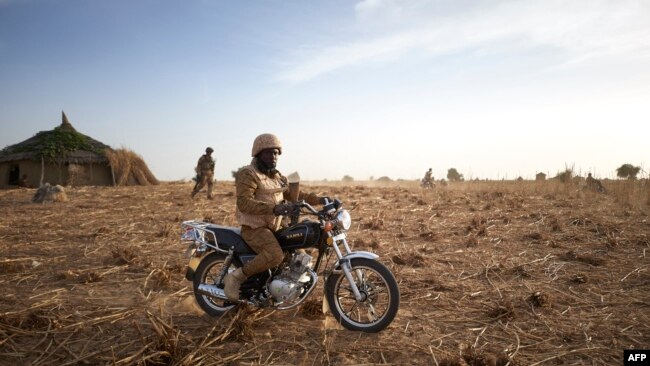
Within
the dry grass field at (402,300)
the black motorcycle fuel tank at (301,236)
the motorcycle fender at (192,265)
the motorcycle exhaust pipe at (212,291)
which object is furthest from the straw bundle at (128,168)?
the black motorcycle fuel tank at (301,236)

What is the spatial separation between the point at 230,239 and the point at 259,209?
2.63 ft

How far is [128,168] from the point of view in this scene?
26031mm

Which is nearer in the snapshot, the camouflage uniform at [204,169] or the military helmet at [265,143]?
the military helmet at [265,143]

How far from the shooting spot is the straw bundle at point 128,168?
2564 cm

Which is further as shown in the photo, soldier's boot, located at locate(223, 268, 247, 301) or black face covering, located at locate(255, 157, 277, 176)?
black face covering, located at locate(255, 157, 277, 176)

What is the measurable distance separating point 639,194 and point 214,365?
1489 centimetres

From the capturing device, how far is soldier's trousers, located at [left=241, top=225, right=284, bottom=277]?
442 centimetres

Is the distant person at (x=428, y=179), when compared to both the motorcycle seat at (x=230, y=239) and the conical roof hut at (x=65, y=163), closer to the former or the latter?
the conical roof hut at (x=65, y=163)

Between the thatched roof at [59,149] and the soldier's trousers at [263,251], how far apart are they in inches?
991

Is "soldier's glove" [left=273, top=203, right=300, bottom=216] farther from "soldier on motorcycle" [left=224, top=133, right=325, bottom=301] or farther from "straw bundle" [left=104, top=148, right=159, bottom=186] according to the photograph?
"straw bundle" [left=104, top=148, right=159, bottom=186]

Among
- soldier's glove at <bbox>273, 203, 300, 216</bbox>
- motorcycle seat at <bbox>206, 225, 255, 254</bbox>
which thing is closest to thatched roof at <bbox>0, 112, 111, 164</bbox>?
motorcycle seat at <bbox>206, 225, 255, 254</bbox>

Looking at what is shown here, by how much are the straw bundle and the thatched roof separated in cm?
69

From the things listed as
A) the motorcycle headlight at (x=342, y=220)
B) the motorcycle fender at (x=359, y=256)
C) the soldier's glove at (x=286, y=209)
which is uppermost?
the soldier's glove at (x=286, y=209)

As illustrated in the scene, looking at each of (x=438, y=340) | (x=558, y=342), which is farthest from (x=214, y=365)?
(x=558, y=342)
